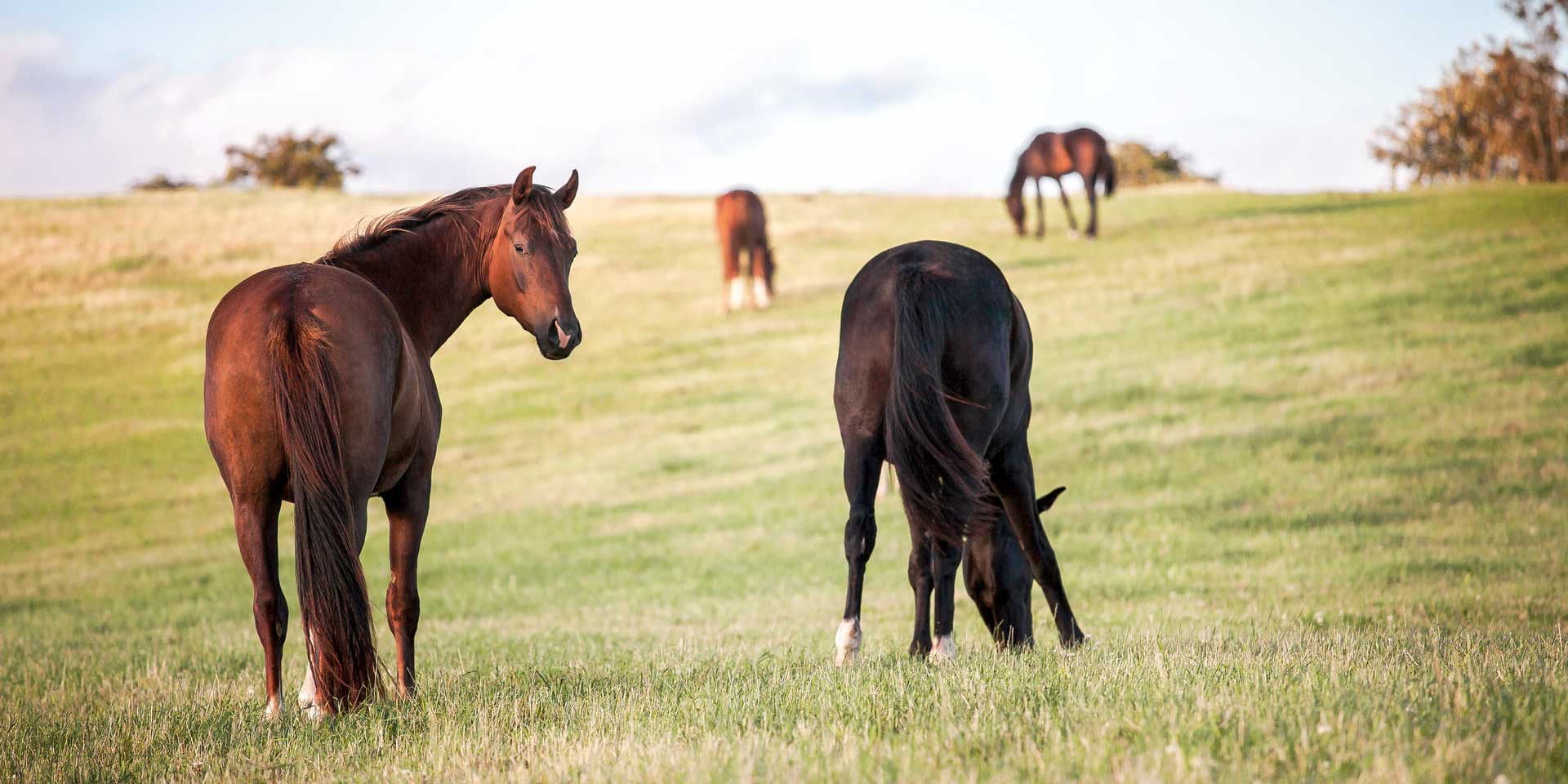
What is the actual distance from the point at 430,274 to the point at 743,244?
80.0ft

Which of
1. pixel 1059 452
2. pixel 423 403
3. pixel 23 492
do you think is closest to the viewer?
pixel 423 403

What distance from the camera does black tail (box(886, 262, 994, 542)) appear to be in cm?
588

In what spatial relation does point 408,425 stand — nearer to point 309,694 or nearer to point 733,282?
point 309,694

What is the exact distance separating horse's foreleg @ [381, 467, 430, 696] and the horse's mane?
50.1 inches

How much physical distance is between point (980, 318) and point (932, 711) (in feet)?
8.98

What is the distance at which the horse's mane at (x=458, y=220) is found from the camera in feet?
19.7

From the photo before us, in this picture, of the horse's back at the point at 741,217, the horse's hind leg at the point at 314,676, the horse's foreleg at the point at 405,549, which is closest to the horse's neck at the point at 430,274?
the horse's foreleg at the point at 405,549

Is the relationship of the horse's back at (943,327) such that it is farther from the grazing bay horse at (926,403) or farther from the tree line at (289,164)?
the tree line at (289,164)

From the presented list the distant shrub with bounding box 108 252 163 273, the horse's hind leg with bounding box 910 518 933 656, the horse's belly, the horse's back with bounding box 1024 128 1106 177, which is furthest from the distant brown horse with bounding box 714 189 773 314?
the horse's belly

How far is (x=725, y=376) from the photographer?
25.9 metres

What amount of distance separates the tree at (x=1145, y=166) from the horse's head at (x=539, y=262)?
74.6 m

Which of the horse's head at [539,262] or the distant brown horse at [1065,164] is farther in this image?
the distant brown horse at [1065,164]

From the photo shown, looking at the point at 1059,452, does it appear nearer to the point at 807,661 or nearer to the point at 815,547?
the point at 815,547

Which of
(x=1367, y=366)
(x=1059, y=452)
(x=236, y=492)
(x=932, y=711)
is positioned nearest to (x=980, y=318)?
(x=932, y=711)
